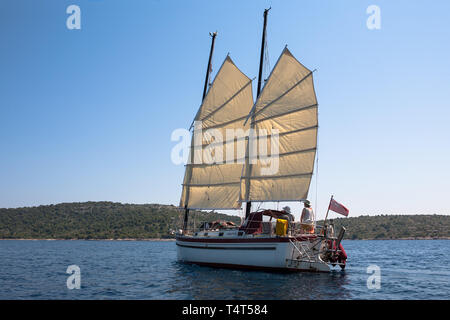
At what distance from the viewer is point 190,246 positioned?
3556cm

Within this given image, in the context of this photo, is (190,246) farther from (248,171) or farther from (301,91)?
(301,91)

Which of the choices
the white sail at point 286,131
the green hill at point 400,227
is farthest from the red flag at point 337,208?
the green hill at point 400,227

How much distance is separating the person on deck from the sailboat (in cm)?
24

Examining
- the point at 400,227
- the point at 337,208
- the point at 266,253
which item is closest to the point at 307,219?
Answer: the point at 337,208

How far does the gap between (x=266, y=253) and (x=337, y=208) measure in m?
6.42

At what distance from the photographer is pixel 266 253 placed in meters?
27.5

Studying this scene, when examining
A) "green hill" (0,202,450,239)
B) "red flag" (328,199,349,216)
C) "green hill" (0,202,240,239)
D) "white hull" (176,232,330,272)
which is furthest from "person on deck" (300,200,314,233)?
"green hill" (0,202,450,239)

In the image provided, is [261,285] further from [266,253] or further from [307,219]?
[307,219]

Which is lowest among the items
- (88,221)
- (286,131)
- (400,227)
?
(88,221)

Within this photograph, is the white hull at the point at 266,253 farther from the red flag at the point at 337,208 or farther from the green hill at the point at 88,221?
the green hill at the point at 88,221

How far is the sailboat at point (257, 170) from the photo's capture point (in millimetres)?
27328

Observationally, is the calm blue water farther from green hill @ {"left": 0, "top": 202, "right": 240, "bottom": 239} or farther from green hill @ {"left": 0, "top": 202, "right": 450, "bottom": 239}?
green hill @ {"left": 0, "top": 202, "right": 450, "bottom": 239}

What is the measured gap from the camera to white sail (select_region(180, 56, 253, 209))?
37.8 m
